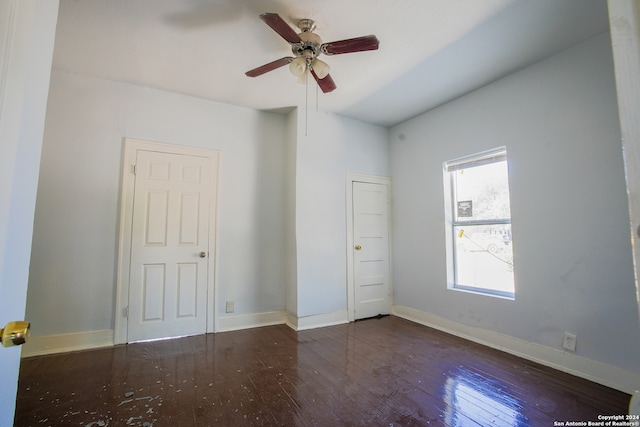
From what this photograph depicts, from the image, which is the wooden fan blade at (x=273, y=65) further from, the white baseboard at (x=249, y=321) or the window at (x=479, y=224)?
the white baseboard at (x=249, y=321)

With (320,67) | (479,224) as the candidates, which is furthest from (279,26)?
(479,224)

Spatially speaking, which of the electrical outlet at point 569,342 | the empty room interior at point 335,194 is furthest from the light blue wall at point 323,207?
the electrical outlet at point 569,342

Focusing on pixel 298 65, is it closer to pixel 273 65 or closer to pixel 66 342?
pixel 273 65

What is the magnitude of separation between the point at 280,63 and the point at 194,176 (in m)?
1.75

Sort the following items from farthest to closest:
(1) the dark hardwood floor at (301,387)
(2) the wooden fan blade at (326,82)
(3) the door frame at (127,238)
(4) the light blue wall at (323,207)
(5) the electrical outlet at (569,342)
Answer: (4) the light blue wall at (323,207)
(3) the door frame at (127,238)
(2) the wooden fan blade at (326,82)
(5) the electrical outlet at (569,342)
(1) the dark hardwood floor at (301,387)

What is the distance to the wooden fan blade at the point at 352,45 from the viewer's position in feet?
6.72

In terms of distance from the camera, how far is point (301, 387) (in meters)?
2.17

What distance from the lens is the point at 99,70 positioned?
9.52ft

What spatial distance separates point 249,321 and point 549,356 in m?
3.01

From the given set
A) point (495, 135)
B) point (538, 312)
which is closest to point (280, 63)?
point (495, 135)

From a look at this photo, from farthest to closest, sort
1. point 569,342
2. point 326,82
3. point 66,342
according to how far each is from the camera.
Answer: point 66,342
point 326,82
point 569,342

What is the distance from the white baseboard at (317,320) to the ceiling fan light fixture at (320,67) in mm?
2650

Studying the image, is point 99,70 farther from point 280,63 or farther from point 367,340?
point 367,340

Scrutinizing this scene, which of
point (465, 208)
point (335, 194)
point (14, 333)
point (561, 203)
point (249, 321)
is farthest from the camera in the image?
point (335, 194)
